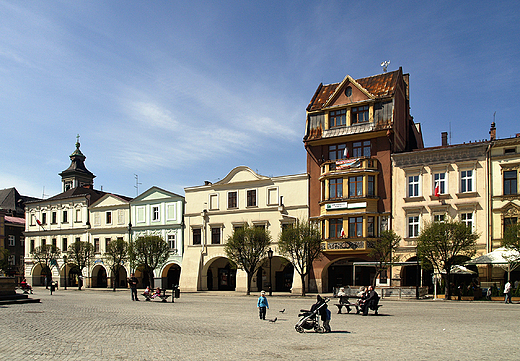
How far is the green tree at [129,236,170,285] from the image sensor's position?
51031 millimetres

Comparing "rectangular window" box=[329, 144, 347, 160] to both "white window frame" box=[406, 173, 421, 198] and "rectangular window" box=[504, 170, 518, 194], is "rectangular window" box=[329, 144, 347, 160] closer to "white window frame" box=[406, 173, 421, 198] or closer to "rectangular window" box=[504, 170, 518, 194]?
"white window frame" box=[406, 173, 421, 198]

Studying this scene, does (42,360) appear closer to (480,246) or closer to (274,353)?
(274,353)

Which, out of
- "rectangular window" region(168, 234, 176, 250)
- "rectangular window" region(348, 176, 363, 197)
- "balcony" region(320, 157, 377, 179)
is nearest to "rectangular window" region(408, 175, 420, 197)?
"balcony" region(320, 157, 377, 179)

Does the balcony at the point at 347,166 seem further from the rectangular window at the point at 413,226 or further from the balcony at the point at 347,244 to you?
the balcony at the point at 347,244

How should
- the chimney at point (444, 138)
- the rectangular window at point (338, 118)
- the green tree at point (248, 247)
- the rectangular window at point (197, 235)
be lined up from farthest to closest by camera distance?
the rectangular window at point (197, 235) → the chimney at point (444, 138) → the rectangular window at point (338, 118) → the green tree at point (248, 247)

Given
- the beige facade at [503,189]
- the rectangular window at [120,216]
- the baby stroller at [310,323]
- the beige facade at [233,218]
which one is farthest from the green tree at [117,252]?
the baby stroller at [310,323]

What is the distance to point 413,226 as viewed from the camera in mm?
42156

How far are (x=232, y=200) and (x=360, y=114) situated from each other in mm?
15970

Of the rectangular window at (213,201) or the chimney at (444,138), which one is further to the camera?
the rectangular window at (213,201)

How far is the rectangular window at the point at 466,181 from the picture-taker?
40.0 meters

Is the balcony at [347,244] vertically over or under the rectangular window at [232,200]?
under

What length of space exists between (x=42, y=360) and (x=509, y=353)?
10.8m

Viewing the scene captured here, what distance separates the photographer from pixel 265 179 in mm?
50188

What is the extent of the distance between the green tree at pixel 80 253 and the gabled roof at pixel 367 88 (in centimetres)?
3041
